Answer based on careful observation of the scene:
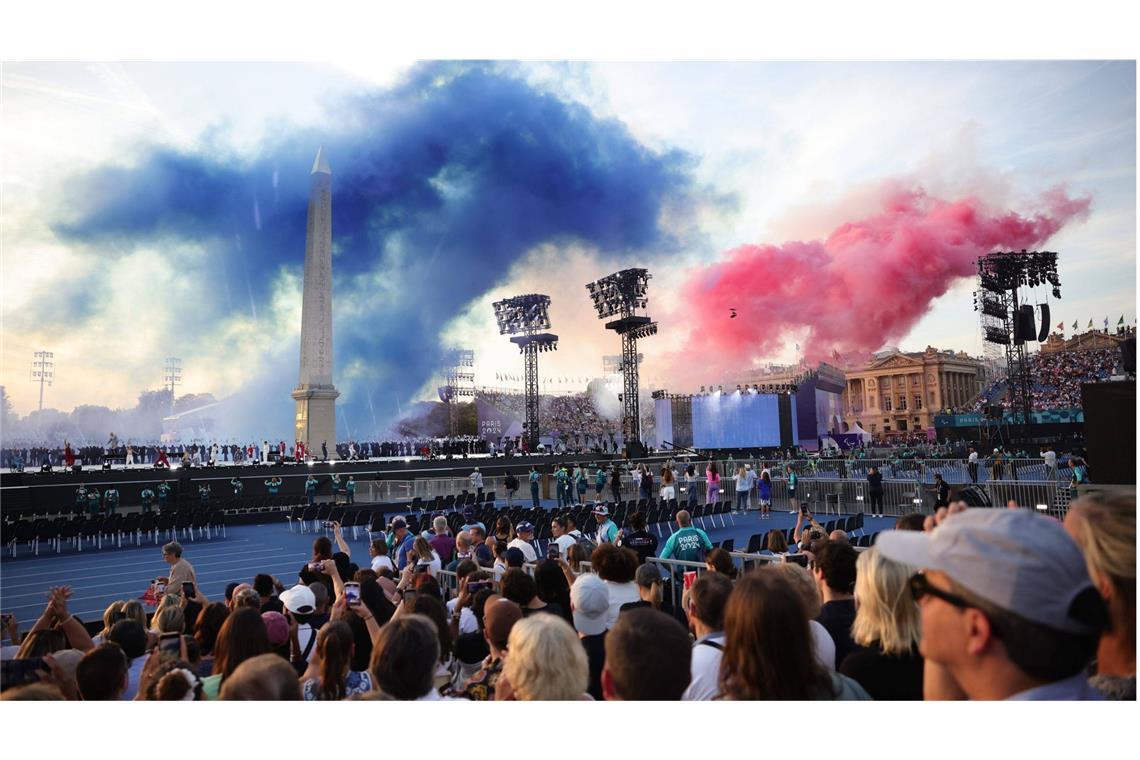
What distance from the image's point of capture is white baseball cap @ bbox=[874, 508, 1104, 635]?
6.39ft

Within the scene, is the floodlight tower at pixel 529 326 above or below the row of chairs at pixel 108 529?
above

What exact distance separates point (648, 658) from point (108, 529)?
71.1 feet

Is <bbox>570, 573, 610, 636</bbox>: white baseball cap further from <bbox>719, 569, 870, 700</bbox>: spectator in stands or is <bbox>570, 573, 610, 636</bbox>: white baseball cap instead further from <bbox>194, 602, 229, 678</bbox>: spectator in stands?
<bbox>194, 602, 229, 678</bbox>: spectator in stands

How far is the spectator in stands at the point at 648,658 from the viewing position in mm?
2762

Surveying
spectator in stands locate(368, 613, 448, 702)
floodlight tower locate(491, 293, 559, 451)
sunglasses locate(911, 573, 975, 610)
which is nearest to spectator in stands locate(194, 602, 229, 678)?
spectator in stands locate(368, 613, 448, 702)

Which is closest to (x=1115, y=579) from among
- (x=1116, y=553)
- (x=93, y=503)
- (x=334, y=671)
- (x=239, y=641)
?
(x=1116, y=553)

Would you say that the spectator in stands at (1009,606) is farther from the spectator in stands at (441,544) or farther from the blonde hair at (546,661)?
the spectator in stands at (441,544)

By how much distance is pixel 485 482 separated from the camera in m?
31.2

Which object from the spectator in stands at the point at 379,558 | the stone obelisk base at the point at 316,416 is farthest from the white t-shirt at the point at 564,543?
the stone obelisk base at the point at 316,416

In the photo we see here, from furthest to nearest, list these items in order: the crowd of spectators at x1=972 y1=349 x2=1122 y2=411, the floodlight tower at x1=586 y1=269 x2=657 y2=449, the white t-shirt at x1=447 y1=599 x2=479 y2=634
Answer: the crowd of spectators at x1=972 y1=349 x2=1122 y2=411 → the floodlight tower at x1=586 y1=269 x2=657 y2=449 → the white t-shirt at x1=447 y1=599 x2=479 y2=634

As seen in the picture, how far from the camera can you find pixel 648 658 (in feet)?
9.05

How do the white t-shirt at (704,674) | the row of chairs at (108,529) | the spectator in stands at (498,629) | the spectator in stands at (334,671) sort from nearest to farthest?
the white t-shirt at (704,674) < the spectator in stands at (334,671) < the spectator in stands at (498,629) < the row of chairs at (108,529)

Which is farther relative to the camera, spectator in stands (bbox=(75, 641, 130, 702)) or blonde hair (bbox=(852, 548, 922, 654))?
spectator in stands (bbox=(75, 641, 130, 702))

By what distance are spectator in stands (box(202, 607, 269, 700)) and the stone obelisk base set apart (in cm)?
3563
